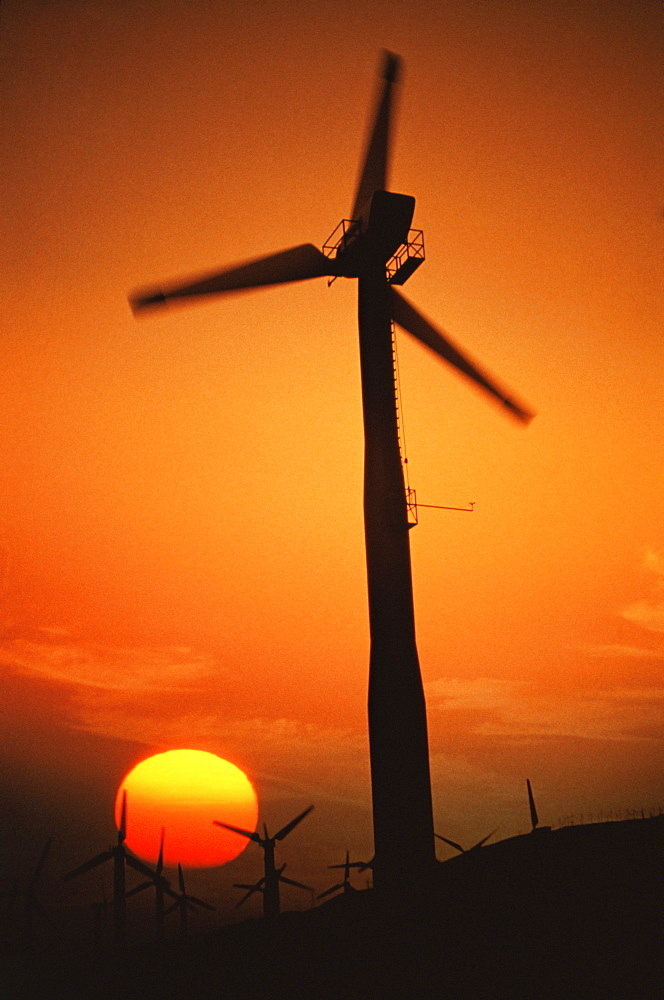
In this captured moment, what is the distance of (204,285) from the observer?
34.2 meters

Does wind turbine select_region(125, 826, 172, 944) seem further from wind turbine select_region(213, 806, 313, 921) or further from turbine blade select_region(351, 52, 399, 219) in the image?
turbine blade select_region(351, 52, 399, 219)

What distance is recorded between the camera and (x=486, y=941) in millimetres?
35125

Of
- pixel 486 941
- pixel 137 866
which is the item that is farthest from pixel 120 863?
pixel 486 941

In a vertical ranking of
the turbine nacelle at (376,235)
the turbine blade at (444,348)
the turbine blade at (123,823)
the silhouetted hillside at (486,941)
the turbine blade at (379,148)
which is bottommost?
the silhouetted hillside at (486,941)

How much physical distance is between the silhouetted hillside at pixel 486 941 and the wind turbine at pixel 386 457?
356 cm

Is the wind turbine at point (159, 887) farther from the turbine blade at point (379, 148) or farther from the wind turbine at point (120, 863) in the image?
the turbine blade at point (379, 148)

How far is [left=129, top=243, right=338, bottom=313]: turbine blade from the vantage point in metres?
33.4

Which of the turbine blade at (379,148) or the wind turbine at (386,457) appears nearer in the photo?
the wind turbine at (386,457)

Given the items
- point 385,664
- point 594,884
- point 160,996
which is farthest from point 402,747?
point 160,996

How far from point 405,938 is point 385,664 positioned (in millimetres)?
12014

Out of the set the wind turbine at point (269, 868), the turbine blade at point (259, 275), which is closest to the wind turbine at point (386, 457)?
the turbine blade at point (259, 275)

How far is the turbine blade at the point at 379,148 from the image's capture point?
39469 mm

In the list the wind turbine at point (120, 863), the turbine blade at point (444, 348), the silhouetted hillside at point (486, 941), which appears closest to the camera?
the silhouetted hillside at point (486, 941)

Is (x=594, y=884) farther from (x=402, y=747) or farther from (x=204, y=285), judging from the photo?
(x=204, y=285)
